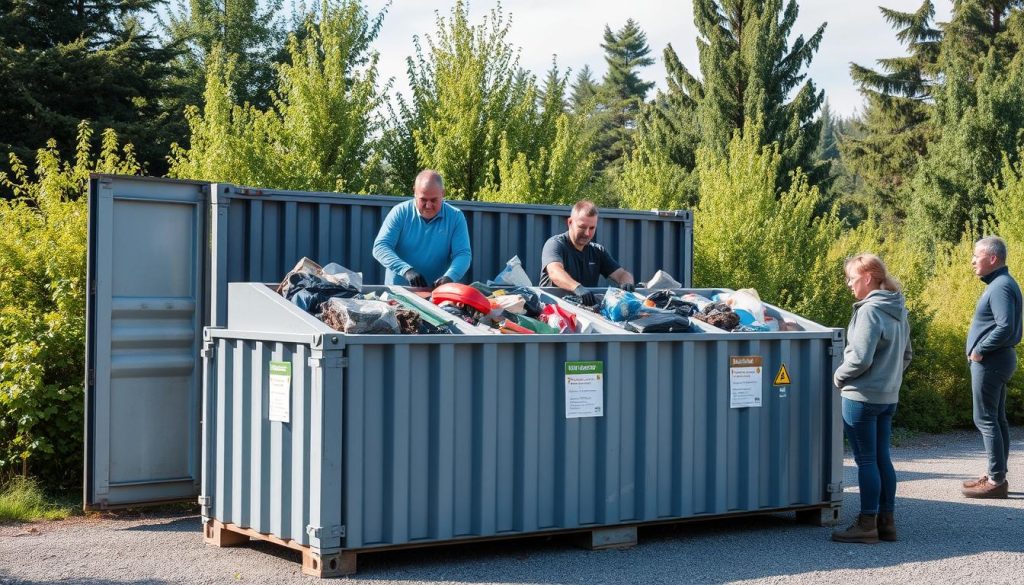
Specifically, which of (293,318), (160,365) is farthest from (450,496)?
(160,365)

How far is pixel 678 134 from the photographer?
33.5 meters

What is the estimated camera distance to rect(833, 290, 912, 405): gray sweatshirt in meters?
7.11

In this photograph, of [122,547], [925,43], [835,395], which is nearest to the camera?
[122,547]

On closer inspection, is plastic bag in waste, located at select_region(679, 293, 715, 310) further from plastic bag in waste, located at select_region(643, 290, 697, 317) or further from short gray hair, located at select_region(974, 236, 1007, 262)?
short gray hair, located at select_region(974, 236, 1007, 262)

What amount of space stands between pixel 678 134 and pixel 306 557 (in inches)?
1131

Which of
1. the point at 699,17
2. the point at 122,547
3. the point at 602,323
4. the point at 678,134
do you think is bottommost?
the point at 122,547

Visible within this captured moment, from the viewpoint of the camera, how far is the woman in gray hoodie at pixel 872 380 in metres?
7.14

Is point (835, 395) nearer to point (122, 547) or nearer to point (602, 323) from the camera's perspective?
point (602, 323)

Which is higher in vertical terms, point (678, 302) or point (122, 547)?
point (678, 302)

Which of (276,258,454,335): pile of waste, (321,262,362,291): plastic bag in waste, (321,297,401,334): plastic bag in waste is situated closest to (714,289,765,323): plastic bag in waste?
(276,258,454,335): pile of waste

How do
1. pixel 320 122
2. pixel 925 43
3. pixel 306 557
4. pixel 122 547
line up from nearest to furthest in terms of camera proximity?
pixel 306 557 < pixel 122 547 < pixel 320 122 < pixel 925 43

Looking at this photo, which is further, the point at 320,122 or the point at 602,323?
the point at 320,122

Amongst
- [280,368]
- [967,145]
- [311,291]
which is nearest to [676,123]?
[967,145]

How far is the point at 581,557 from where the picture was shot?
22.5ft
